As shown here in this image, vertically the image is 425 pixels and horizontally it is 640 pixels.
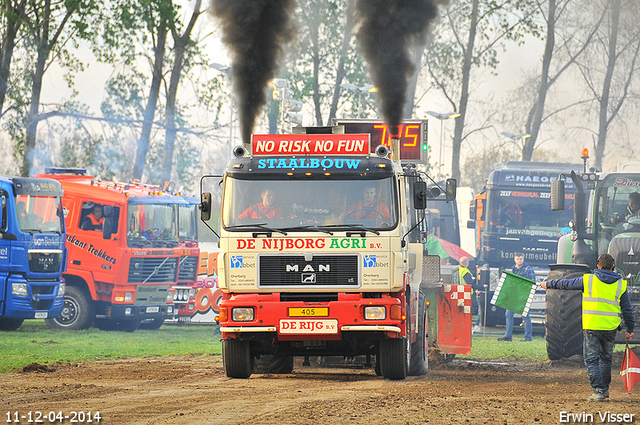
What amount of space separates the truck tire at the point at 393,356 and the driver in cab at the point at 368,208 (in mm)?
1582

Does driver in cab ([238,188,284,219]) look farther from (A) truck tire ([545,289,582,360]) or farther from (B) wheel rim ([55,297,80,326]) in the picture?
(B) wheel rim ([55,297,80,326])

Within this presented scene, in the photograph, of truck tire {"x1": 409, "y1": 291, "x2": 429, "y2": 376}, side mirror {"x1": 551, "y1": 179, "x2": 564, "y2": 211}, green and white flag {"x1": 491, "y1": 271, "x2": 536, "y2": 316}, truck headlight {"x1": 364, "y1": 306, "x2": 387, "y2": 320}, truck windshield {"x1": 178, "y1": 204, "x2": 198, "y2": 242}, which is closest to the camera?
truck headlight {"x1": 364, "y1": 306, "x2": 387, "y2": 320}

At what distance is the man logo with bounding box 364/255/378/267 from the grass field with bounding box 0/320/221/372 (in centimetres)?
609

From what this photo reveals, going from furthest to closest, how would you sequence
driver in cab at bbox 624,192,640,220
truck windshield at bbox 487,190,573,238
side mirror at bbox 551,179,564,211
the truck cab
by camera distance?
truck windshield at bbox 487,190,573,238
the truck cab
driver in cab at bbox 624,192,640,220
side mirror at bbox 551,179,564,211

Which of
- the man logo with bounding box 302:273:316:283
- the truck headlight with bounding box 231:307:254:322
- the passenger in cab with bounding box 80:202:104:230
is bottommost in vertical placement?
the truck headlight with bounding box 231:307:254:322

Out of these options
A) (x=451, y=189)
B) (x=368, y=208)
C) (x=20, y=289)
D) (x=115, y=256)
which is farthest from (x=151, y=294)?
(x=368, y=208)

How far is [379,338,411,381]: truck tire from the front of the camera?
1143cm

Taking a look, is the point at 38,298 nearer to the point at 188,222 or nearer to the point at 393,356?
the point at 188,222

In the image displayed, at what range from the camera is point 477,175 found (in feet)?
251

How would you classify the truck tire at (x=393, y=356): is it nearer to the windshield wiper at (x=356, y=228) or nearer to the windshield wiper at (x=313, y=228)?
the windshield wiper at (x=356, y=228)

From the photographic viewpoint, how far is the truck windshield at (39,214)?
20.5 meters

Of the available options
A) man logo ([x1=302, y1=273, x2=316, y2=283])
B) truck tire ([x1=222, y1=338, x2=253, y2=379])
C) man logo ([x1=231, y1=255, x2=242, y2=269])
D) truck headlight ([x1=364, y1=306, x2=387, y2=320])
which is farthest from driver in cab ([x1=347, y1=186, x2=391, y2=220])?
truck tire ([x1=222, y1=338, x2=253, y2=379])

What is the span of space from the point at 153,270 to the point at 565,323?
11781 mm

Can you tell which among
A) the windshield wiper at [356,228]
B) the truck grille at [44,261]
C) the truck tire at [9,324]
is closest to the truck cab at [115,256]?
the truck tire at [9,324]
